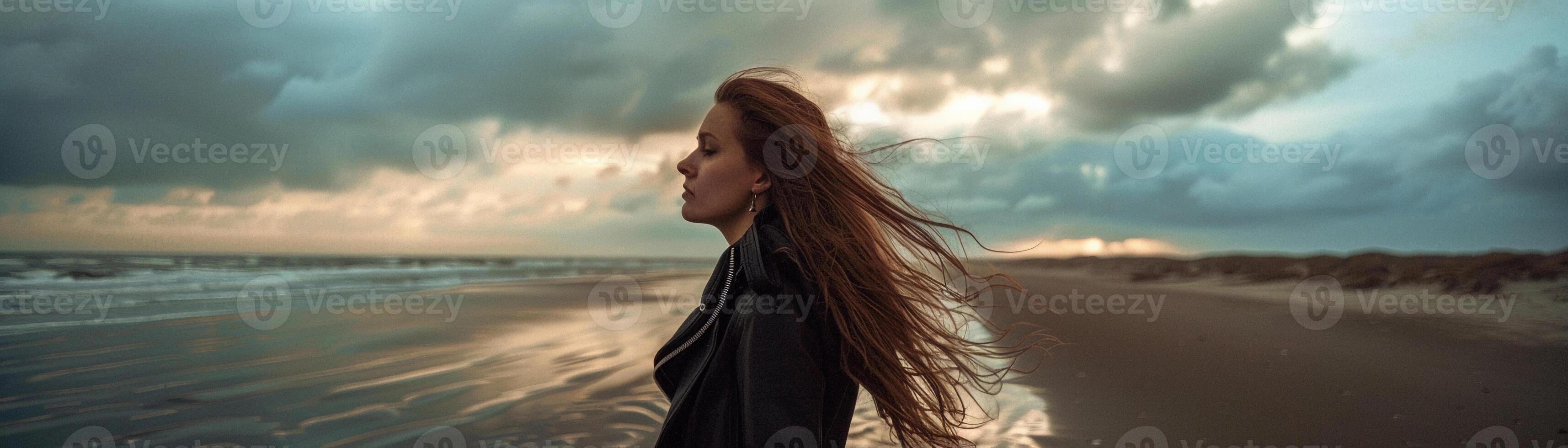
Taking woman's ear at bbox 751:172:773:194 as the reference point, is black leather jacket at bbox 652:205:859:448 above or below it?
below

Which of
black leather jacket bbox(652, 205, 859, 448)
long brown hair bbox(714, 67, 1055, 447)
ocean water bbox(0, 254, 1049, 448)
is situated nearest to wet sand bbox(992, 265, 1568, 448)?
ocean water bbox(0, 254, 1049, 448)

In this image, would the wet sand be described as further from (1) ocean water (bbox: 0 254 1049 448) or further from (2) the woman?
(2) the woman

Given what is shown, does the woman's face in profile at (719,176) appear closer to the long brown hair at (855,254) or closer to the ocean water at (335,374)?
the long brown hair at (855,254)

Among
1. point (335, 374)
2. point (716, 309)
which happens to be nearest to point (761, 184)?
point (716, 309)

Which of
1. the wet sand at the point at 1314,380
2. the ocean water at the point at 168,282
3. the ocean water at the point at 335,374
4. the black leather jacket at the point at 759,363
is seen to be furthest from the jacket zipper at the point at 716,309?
the ocean water at the point at 168,282

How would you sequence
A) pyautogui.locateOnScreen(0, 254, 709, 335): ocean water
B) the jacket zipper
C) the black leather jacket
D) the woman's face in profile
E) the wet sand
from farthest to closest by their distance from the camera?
pyautogui.locateOnScreen(0, 254, 709, 335): ocean water < the wet sand < the woman's face in profile < the jacket zipper < the black leather jacket

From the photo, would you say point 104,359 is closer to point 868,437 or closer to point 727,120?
point 868,437

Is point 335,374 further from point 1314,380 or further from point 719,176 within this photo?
point 1314,380

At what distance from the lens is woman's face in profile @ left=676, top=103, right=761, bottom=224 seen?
1.94 metres

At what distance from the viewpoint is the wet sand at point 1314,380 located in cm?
482

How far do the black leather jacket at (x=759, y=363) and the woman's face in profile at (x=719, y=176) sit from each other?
3.4 inches

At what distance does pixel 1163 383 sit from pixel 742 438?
19.2 ft

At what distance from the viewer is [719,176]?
1938mm

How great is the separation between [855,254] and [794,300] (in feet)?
1.18
